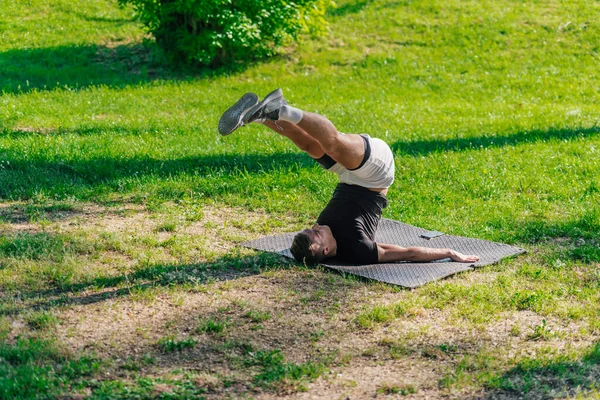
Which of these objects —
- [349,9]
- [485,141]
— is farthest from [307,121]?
[349,9]

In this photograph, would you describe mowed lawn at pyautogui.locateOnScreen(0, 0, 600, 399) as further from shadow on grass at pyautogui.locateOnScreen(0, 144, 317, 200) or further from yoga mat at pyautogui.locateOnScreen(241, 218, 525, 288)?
yoga mat at pyautogui.locateOnScreen(241, 218, 525, 288)

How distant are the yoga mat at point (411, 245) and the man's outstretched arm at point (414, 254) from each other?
2.0 inches

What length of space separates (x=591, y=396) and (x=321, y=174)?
5284 mm

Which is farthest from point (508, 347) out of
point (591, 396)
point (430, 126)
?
point (430, 126)

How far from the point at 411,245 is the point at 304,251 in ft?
4.47

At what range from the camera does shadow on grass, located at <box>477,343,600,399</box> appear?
4578mm

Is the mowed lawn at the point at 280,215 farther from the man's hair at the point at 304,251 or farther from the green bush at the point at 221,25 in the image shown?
the green bush at the point at 221,25

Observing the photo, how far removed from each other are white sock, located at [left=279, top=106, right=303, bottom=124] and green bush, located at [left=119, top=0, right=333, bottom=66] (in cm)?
873

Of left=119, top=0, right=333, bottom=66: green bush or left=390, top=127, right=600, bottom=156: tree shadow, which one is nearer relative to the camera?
left=390, top=127, right=600, bottom=156: tree shadow

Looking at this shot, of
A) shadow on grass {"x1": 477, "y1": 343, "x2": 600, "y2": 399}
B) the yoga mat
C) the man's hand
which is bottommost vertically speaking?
the yoga mat

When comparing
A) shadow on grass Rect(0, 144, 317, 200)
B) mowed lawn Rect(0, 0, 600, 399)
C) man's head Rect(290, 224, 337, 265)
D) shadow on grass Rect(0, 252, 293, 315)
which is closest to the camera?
mowed lawn Rect(0, 0, 600, 399)

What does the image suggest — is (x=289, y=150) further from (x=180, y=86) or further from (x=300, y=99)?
(x=180, y=86)

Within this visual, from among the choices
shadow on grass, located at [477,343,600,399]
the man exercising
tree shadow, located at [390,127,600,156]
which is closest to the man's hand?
the man exercising

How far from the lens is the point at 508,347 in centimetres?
520
